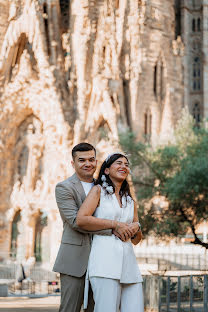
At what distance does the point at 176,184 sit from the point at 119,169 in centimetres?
1291

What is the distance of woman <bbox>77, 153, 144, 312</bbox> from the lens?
3.90m

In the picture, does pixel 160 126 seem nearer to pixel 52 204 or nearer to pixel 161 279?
pixel 52 204

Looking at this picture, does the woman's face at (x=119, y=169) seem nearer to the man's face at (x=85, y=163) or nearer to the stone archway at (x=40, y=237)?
the man's face at (x=85, y=163)

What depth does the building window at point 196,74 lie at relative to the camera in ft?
114

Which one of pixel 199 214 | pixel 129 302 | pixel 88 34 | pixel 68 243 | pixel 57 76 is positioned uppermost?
pixel 88 34

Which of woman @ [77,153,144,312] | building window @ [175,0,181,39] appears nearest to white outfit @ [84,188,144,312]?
woman @ [77,153,144,312]

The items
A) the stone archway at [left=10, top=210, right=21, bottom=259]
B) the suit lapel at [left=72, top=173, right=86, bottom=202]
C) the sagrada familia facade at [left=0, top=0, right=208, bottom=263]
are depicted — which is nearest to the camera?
the suit lapel at [left=72, top=173, right=86, bottom=202]

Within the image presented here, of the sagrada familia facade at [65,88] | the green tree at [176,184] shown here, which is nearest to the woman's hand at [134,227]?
the green tree at [176,184]

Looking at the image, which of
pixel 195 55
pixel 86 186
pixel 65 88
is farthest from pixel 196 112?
pixel 86 186

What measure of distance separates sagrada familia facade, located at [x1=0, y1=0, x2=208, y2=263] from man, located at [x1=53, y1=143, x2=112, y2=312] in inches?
983

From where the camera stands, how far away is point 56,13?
31.9 metres

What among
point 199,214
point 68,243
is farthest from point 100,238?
point 199,214

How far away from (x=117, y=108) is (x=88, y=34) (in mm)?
4740

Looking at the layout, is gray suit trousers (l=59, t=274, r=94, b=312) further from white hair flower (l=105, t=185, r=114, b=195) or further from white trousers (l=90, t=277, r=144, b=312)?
white hair flower (l=105, t=185, r=114, b=195)
